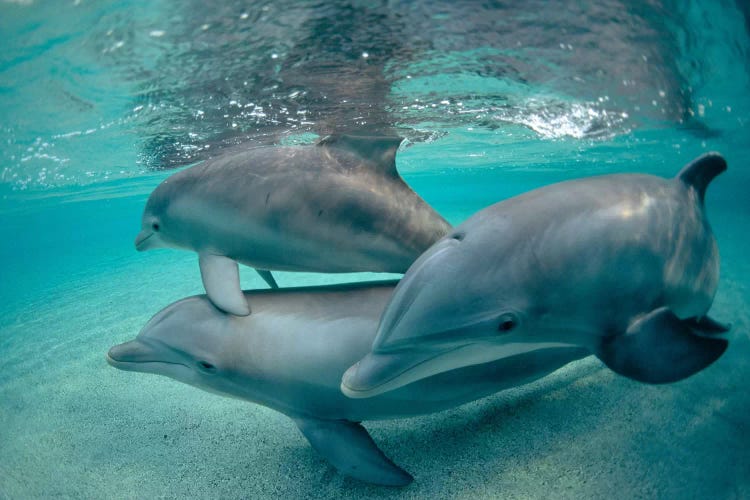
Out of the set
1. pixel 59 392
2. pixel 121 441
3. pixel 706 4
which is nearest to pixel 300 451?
pixel 121 441

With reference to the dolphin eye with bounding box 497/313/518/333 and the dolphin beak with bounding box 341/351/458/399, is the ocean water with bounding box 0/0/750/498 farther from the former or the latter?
the dolphin eye with bounding box 497/313/518/333

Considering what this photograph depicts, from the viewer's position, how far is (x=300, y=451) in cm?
412

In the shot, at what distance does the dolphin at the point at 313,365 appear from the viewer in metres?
3.41

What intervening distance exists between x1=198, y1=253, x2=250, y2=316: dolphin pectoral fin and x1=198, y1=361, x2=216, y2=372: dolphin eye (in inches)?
18.9

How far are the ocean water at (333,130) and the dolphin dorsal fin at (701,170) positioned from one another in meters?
2.34

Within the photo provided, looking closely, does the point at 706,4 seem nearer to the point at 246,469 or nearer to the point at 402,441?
the point at 402,441

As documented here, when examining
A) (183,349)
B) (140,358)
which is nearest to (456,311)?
(183,349)

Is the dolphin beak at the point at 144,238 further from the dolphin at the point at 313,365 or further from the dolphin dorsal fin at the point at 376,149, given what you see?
the dolphin dorsal fin at the point at 376,149

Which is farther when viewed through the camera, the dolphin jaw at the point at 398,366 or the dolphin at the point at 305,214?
the dolphin at the point at 305,214

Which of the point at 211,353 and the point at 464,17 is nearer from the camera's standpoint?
the point at 211,353

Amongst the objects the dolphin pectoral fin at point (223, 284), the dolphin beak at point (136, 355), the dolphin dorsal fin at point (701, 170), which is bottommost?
the dolphin beak at point (136, 355)

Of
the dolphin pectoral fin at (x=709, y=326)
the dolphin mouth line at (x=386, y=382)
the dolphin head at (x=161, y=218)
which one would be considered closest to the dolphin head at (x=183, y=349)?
the dolphin head at (x=161, y=218)

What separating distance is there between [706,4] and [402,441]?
283 inches

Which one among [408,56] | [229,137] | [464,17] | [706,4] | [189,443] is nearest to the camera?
[189,443]
